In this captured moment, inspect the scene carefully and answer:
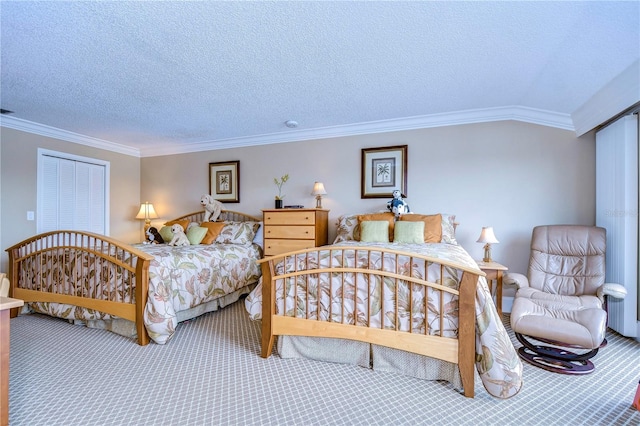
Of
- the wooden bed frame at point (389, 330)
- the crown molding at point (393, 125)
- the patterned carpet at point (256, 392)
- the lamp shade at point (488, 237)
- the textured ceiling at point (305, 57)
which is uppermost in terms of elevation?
the textured ceiling at point (305, 57)

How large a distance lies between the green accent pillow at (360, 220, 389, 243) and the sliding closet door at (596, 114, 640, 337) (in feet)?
6.43

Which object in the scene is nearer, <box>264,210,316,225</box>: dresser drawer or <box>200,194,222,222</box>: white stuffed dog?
<box>264,210,316,225</box>: dresser drawer

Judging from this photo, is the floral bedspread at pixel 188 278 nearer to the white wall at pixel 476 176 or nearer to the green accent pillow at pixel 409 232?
the white wall at pixel 476 176

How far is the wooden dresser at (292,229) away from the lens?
12.1ft

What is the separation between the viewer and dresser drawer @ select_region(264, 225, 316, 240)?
3.68m

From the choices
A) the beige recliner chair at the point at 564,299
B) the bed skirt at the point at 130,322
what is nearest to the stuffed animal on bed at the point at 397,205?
the beige recliner chair at the point at 564,299

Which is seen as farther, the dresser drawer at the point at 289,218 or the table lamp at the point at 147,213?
the table lamp at the point at 147,213

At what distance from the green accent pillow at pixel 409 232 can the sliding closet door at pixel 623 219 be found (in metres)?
1.61

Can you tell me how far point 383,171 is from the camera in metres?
3.85

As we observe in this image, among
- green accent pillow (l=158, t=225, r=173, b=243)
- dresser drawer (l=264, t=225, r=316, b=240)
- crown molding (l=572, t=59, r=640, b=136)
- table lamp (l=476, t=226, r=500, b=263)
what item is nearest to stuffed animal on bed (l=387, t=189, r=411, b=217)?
table lamp (l=476, t=226, r=500, b=263)

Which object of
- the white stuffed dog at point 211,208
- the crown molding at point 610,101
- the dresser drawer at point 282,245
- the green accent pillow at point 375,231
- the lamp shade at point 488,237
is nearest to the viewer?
the crown molding at point 610,101

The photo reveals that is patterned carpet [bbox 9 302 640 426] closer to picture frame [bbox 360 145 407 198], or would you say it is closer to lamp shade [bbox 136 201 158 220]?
picture frame [bbox 360 145 407 198]

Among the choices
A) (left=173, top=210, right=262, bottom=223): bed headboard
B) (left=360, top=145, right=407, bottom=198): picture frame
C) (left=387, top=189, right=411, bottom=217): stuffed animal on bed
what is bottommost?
(left=173, top=210, right=262, bottom=223): bed headboard

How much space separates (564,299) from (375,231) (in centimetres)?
168
